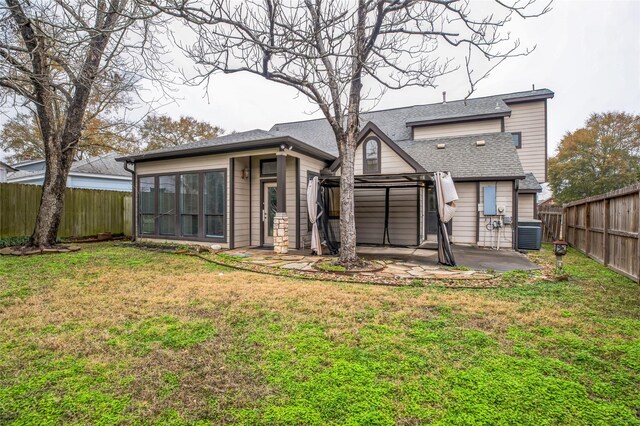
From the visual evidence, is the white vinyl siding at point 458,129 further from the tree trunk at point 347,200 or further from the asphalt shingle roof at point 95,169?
the asphalt shingle roof at point 95,169

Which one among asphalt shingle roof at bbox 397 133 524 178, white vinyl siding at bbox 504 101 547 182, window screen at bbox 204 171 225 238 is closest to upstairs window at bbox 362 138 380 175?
asphalt shingle roof at bbox 397 133 524 178

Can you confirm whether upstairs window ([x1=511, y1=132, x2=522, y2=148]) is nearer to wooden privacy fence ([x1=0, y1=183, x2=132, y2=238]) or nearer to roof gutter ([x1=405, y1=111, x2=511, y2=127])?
roof gutter ([x1=405, y1=111, x2=511, y2=127])

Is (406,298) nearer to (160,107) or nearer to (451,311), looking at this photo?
(451,311)

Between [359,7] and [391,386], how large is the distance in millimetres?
6172

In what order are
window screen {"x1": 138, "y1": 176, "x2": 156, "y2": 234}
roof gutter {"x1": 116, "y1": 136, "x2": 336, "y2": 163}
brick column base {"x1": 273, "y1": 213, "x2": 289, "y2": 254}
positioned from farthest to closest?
window screen {"x1": 138, "y1": 176, "x2": 156, "y2": 234} < brick column base {"x1": 273, "y1": 213, "x2": 289, "y2": 254} < roof gutter {"x1": 116, "y1": 136, "x2": 336, "y2": 163}

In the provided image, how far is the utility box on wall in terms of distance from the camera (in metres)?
9.22

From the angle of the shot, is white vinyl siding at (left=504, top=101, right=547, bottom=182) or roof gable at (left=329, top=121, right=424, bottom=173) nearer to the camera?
roof gable at (left=329, top=121, right=424, bottom=173)

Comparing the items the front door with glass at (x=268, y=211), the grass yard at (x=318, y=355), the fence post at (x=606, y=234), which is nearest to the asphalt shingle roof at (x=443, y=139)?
the front door with glass at (x=268, y=211)

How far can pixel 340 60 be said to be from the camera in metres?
6.30

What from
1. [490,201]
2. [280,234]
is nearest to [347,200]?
[280,234]

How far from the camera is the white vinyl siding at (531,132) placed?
12.9 metres

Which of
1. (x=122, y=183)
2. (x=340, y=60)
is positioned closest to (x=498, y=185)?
(x=340, y=60)

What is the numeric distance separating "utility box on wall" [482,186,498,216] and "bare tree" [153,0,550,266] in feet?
14.9

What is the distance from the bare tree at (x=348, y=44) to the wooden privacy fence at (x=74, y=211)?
327 inches
